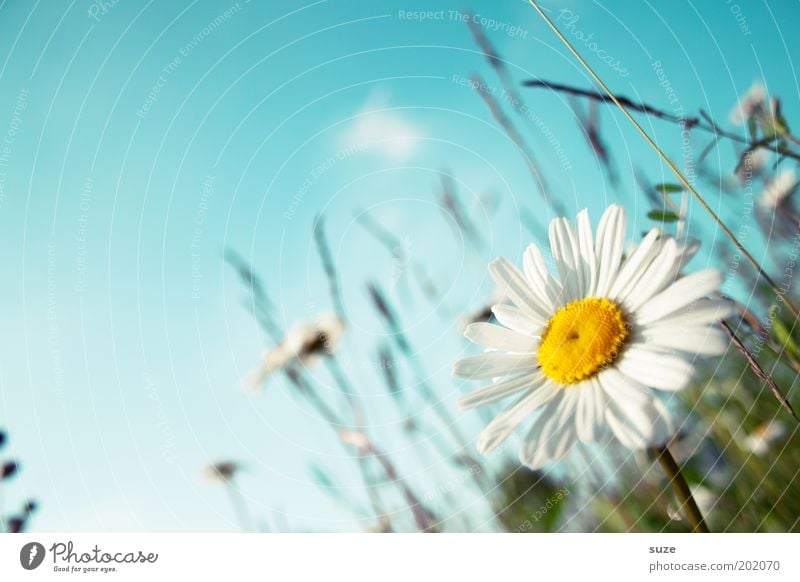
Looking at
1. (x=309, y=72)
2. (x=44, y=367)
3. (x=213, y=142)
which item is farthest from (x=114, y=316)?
(x=309, y=72)

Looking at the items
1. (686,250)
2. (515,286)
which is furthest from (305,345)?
(686,250)

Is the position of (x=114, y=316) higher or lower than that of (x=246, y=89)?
lower

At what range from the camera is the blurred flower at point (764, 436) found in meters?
0.60

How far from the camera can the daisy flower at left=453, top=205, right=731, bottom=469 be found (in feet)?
1.06

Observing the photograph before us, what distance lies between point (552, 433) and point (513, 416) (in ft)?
0.10

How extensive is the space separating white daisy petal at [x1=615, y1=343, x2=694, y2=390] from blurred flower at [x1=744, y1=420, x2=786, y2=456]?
1.04ft

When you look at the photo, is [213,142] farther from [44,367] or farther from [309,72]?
[44,367]

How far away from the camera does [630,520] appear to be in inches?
22.7

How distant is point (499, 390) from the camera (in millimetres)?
369

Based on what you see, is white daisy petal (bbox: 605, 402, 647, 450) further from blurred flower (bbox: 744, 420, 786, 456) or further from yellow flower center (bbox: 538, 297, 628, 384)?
blurred flower (bbox: 744, 420, 786, 456)

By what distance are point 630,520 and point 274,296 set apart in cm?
37

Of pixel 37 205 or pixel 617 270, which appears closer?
pixel 617 270

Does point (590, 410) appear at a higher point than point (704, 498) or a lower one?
higher

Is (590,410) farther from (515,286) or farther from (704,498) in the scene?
(704,498)
